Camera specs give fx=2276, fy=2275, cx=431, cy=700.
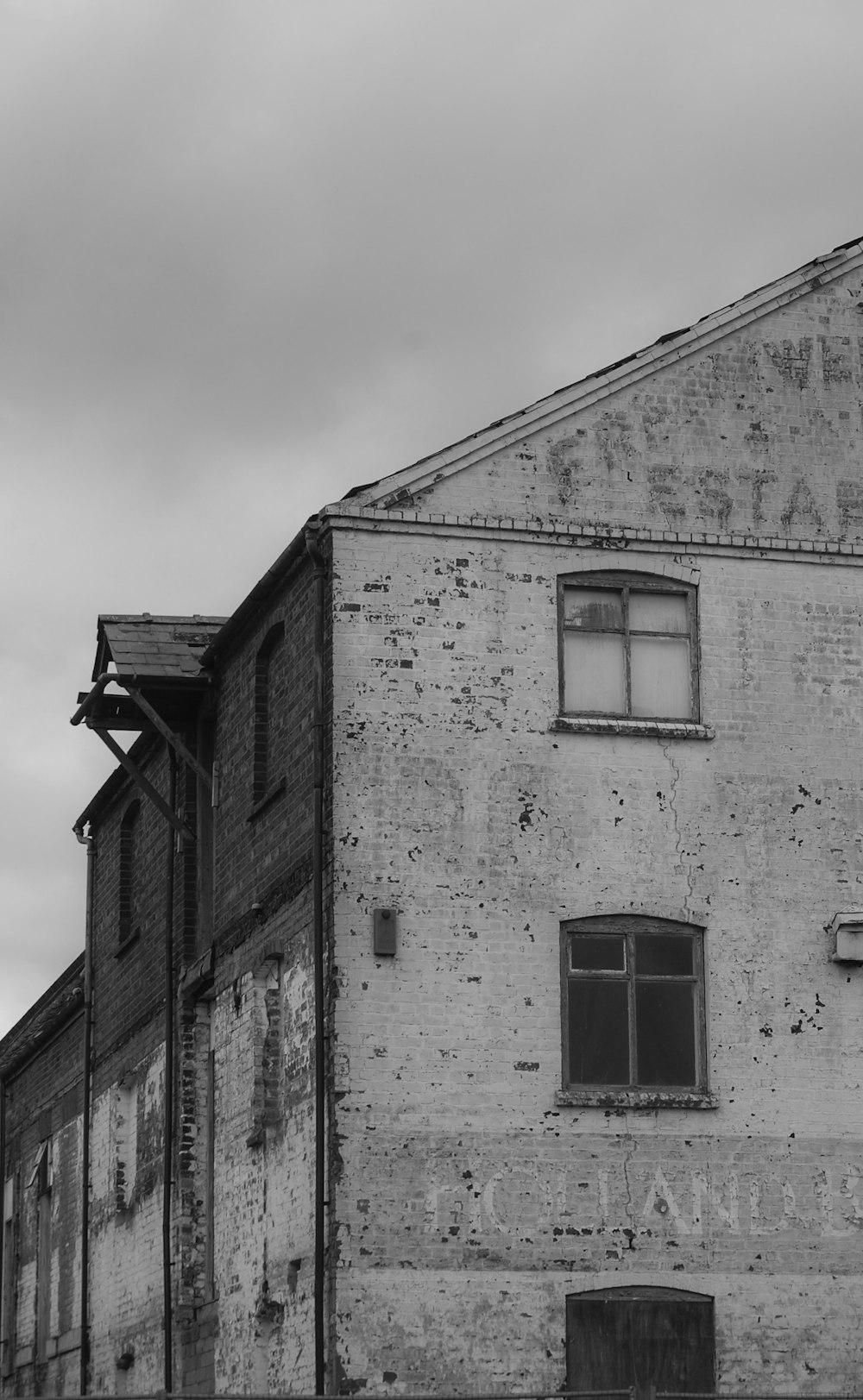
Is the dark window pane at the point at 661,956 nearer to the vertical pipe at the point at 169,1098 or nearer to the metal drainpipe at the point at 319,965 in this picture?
the metal drainpipe at the point at 319,965

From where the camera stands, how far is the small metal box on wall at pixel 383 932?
68.5 feet

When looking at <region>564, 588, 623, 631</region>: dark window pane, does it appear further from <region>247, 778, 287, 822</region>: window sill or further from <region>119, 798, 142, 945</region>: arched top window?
<region>119, 798, 142, 945</region>: arched top window

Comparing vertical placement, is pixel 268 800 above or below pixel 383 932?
above

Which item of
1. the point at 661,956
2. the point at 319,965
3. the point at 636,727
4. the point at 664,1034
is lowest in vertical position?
the point at 664,1034

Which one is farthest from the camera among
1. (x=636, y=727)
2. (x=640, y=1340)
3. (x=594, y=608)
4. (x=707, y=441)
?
(x=707, y=441)

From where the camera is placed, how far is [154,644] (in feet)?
87.2

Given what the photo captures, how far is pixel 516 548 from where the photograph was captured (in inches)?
875

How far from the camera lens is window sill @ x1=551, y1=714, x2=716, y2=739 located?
21812 millimetres

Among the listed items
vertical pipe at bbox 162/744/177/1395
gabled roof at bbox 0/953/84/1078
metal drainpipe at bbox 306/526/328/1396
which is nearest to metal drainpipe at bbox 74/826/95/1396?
gabled roof at bbox 0/953/84/1078

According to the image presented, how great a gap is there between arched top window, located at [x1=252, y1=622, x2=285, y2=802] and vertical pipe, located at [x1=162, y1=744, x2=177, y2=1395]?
10.8ft

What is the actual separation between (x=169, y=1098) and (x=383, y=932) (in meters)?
6.71

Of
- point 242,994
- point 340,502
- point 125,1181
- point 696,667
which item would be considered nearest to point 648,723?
point 696,667

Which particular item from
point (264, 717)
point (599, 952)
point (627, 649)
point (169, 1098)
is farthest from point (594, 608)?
point (169, 1098)

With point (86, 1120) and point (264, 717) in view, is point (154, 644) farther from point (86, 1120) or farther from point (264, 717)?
point (86, 1120)
